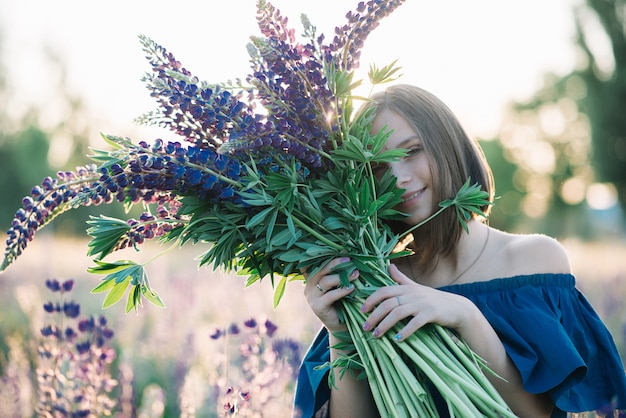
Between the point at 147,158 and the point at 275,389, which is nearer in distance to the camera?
the point at 147,158

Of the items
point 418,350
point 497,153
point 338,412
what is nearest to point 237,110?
point 418,350

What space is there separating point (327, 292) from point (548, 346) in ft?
2.22

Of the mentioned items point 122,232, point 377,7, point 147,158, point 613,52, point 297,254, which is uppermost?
point 613,52

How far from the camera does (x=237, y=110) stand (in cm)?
156

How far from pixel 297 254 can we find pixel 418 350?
0.38 m

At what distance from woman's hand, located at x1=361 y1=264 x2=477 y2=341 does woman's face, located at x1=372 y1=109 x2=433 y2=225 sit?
37 centimetres

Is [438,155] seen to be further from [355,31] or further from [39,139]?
[39,139]

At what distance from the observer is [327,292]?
1.72 metres

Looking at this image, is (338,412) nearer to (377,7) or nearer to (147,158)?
(147,158)

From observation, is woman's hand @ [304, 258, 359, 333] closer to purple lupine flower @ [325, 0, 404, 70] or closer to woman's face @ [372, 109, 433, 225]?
woman's face @ [372, 109, 433, 225]

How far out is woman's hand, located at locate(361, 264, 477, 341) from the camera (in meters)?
1.55

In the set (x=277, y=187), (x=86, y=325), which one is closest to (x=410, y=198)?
(x=277, y=187)

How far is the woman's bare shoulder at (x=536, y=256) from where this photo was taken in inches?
84.2

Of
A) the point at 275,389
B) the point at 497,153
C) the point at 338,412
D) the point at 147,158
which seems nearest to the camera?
the point at 147,158
